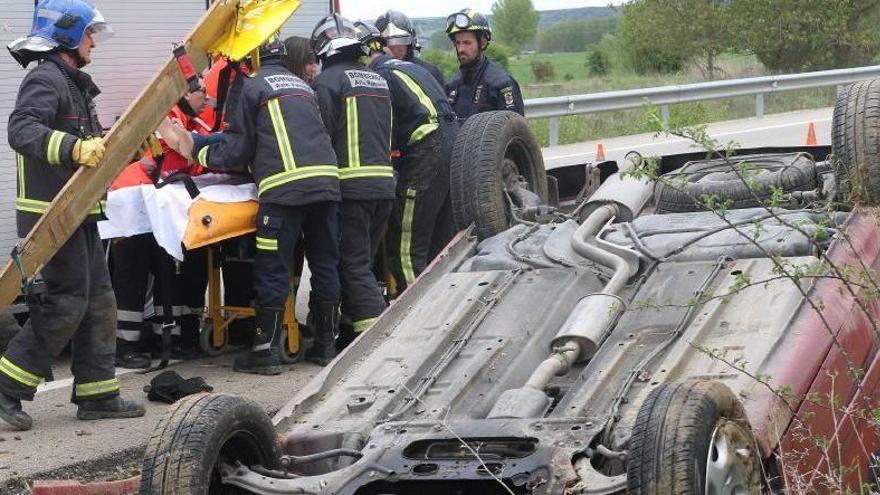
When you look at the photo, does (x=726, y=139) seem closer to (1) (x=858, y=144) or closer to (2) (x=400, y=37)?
(2) (x=400, y=37)

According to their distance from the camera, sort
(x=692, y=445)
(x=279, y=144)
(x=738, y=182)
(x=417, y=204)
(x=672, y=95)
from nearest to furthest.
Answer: (x=692, y=445)
(x=738, y=182)
(x=279, y=144)
(x=417, y=204)
(x=672, y=95)

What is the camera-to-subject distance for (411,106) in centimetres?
864

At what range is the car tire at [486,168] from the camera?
6.57 m

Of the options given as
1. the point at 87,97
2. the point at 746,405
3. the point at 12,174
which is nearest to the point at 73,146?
the point at 87,97

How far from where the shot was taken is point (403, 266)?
881 centimetres

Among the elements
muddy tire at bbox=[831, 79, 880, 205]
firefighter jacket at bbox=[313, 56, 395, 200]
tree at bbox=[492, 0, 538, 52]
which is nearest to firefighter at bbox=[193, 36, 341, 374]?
firefighter jacket at bbox=[313, 56, 395, 200]

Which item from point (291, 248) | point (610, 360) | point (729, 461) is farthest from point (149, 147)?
point (729, 461)

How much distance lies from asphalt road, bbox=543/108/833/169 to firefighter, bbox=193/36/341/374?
8.43 m

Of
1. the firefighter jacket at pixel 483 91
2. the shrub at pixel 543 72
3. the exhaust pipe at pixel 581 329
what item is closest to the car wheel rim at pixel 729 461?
the exhaust pipe at pixel 581 329

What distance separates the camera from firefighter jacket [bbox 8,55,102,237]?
21.3 ft

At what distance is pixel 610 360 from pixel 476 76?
4.76 meters

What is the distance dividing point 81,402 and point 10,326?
4.56 ft

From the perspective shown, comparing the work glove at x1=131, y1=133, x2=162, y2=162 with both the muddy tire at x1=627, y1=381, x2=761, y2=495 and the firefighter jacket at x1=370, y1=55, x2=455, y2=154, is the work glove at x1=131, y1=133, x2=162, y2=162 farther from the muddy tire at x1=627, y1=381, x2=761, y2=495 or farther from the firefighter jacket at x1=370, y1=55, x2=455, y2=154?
the muddy tire at x1=627, y1=381, x2=761, y2=495

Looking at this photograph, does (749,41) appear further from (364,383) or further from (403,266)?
(364,383)
